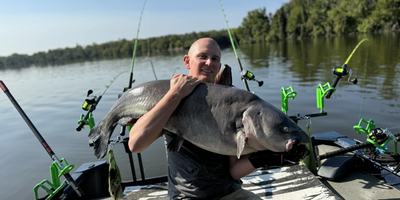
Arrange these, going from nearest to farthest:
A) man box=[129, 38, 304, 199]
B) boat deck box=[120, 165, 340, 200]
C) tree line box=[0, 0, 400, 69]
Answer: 1. man box=[129, 38, 304, 199]
2. boat deck box=[120, 165, 340, 200]
3. tree line box=[0, 0, 400, 69]

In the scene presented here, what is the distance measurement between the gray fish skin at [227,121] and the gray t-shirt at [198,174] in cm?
19

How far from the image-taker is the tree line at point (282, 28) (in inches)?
2522

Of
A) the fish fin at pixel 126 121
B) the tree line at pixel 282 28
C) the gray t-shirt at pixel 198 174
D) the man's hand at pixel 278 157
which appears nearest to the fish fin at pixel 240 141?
the man's hand at pixel 278 157

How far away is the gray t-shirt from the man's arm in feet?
0.89

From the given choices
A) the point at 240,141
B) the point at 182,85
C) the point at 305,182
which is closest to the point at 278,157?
the point at 240,141

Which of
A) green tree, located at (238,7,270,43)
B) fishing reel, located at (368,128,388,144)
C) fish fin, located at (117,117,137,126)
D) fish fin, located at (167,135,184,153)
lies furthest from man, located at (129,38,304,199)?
green tree, located at (238,7,270,43)

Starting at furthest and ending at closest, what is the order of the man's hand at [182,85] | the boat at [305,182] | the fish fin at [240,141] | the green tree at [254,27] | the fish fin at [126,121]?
the green tree at [254,27]
the boat at [305,182]
the fish fin at [126,121]
the man's hand at [182,85]
the fish fin at [240,141]

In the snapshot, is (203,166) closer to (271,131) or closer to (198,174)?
(198,174)

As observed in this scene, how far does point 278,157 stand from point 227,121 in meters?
0.46

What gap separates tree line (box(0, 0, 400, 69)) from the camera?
6406 centimetres

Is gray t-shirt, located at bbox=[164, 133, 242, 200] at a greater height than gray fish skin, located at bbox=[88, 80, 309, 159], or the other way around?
gray fish skin, located at bbox=[88, 80, 309, 159]

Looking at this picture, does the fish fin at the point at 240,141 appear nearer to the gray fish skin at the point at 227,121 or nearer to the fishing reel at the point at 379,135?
the gray fish skin at the point at 227,121

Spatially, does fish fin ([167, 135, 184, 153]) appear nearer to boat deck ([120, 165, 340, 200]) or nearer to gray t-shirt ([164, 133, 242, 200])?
gray t-shirt ([164, 133, 242, 200])

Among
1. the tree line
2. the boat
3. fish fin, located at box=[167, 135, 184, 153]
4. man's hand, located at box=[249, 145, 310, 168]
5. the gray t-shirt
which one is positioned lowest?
the boat
